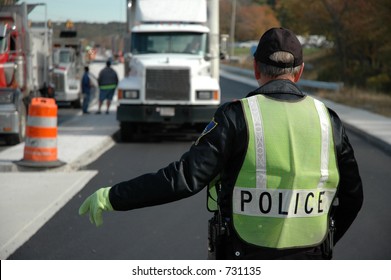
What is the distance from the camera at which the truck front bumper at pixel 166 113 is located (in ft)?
66.4

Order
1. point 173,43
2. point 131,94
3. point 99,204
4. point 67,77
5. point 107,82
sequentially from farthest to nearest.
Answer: point 67,77, point 107,82, point 173,43, point 131,94, point 99,204

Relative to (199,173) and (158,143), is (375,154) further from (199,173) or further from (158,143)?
(199,173)

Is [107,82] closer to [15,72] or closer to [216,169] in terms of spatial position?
[15,72]

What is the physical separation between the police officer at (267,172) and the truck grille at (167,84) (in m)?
16.6

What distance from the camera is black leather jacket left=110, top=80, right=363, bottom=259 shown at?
3.67 meters

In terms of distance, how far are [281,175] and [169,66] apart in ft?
55.4

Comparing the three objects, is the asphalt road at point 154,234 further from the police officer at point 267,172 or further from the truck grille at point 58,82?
the truck grille at point 58,82

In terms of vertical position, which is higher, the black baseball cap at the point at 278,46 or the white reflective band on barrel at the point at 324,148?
the black baseball cap at the point at 278,46

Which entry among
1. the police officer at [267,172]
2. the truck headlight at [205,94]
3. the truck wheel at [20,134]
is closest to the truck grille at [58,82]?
the truck wheel at [20,134]

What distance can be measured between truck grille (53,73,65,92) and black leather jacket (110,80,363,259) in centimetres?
2825

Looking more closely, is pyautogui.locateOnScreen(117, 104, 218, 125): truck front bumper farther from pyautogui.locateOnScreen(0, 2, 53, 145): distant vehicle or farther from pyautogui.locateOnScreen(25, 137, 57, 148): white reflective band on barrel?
pyautogui.locateOnScreen(25, 137, 57, 148): white reflective band on barrel

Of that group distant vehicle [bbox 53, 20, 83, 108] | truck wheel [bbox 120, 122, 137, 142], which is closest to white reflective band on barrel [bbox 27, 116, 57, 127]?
truck wheel [bbox 120, 122, 137, 142]

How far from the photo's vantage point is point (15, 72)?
20.4 metres

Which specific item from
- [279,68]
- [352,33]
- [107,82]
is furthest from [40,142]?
[352,33]
